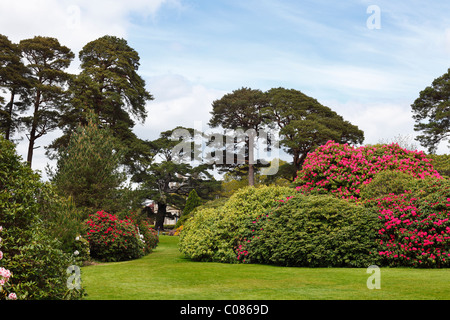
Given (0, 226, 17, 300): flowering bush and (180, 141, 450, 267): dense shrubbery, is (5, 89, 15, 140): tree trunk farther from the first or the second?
(0, 226, 17, 300): flowering bush

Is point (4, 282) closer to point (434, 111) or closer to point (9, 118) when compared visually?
point (9, 118)

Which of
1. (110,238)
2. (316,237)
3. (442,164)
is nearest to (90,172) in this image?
(110,238)

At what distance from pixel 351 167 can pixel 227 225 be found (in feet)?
16.2

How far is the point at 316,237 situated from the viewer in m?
9.84

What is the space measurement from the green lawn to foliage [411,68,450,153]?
1108 inches

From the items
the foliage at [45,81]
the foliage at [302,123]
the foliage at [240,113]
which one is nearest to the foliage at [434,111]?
the foliage at [302,123]

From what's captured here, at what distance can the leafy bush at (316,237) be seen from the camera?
9688 millimetres

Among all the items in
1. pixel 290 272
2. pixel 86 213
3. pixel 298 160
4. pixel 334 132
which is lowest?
pixel 290 272

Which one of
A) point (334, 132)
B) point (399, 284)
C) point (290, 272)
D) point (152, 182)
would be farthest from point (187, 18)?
point (152, 182)

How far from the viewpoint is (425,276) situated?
7801 mm

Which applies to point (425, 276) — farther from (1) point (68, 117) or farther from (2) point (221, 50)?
(1) point (68, 117)

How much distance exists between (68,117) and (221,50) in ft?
59.9

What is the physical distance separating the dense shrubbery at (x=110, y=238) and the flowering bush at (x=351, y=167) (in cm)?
641

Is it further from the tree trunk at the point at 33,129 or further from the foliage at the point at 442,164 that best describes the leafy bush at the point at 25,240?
the tree trunk at the point at 33,129
